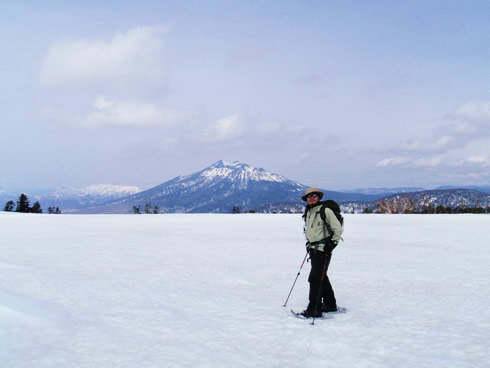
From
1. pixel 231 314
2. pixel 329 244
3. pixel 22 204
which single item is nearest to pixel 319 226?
pixel 329 244

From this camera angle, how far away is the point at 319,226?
702cm

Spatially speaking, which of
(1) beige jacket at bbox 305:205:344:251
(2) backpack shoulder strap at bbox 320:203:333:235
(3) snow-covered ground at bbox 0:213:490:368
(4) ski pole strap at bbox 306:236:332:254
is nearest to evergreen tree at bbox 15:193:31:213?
(3) snow-covered ground at bbox 0:213:490:368

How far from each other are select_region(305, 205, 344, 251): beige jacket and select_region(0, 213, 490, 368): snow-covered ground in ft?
5.18

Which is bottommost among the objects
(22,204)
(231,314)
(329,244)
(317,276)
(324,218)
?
(231,314)

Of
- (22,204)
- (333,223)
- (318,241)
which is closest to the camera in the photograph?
(333,223)

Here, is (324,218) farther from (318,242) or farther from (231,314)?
(231,314)

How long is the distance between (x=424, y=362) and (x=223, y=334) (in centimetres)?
298

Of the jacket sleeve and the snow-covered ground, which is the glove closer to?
the jacket sleeve

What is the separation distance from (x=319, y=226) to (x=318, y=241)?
0.96 ft

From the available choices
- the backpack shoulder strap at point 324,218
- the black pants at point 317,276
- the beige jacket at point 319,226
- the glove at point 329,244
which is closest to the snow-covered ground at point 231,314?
the black pants at point 317,276

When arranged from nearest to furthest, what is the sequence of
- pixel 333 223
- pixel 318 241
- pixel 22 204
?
pixel 333 223
pixel 318 241
pixel 22 204

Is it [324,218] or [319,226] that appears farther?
[319,226]

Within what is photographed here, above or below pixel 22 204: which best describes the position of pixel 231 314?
below

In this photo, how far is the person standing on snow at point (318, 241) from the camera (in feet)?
22.6
